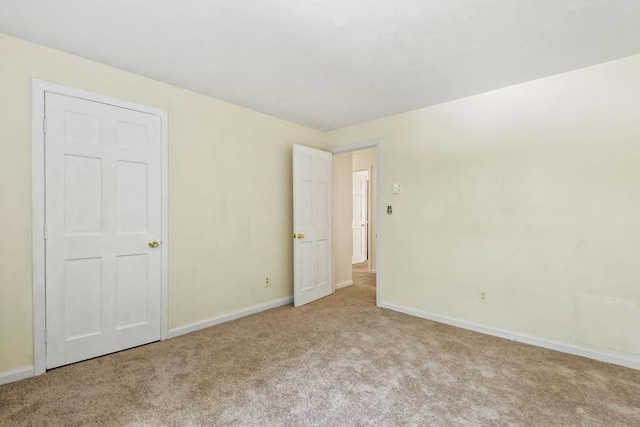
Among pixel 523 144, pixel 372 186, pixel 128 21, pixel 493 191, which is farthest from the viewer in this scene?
pixel 372 186

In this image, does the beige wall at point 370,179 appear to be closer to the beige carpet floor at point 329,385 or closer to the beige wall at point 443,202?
the beige wall at point 443,202

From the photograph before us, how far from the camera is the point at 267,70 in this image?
246 cm

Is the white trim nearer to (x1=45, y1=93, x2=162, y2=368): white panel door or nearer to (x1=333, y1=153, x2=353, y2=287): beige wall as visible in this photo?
(x1=45, y1=93, x2=162, y2=368): white panel door

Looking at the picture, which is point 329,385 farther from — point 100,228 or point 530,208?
point 530,208

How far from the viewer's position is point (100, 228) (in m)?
2.40

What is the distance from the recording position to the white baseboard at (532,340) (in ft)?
7.50

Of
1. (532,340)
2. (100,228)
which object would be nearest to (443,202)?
(532,340)

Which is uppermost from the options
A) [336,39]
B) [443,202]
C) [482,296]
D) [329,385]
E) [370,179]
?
[336,39]

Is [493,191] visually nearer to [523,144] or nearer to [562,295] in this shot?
[523,144]

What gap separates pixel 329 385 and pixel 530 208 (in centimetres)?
234

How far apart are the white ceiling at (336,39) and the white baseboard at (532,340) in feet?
7.70

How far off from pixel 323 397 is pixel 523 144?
274cm

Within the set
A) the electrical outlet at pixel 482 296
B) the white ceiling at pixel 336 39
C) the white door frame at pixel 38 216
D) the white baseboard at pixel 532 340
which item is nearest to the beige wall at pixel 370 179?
the white baseboard at pixel 532 340

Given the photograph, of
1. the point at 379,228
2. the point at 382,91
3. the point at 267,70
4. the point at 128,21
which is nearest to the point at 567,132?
the point at 382,91
